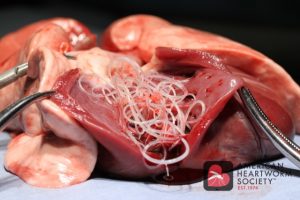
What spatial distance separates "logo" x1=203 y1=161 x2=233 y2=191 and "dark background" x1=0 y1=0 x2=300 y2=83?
1.03 m

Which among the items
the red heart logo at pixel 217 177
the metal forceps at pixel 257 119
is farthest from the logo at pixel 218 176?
the metal forceps at pixel 257 119

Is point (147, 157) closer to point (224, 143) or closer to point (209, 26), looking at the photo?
point (224, 143)

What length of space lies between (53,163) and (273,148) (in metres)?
0.49

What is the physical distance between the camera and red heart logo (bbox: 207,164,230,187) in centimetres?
108

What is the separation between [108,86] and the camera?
1.17m

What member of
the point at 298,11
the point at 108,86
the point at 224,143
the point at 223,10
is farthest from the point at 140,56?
the point at 223,10

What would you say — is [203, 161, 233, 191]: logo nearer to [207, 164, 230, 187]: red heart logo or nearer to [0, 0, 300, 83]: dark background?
[207, 164, 230, 187]: red heart logo

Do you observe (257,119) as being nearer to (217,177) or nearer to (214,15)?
(217,177)

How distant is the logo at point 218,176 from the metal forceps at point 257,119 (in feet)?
0.37

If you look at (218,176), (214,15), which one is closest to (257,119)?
(218,176)

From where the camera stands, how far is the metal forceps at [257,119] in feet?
3.42

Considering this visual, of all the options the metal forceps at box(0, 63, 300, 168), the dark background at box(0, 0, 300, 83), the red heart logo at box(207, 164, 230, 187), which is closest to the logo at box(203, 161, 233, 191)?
the red heart logo at box(207, 164, 230, 187)

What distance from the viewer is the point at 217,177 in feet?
3.61

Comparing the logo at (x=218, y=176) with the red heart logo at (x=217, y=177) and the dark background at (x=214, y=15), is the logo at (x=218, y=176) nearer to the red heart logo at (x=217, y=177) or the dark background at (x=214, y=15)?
the red heart logo at (x=217, y=177)
